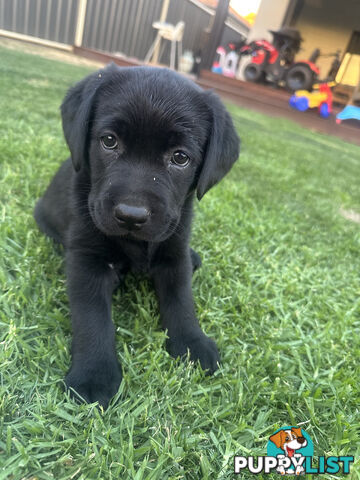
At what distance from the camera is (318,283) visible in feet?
7.95

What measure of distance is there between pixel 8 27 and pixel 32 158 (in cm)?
1014

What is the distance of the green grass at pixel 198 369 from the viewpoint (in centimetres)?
108

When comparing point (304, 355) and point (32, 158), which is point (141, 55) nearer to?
point (32, 158)

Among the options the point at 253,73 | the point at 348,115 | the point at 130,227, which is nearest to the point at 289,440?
the point at 130,227

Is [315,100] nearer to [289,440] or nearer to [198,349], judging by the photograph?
[198,349]

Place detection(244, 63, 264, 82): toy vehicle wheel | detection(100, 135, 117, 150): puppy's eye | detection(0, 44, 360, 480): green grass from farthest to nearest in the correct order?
detection(244, 63, 264, 82): toy vehicle wheel, detection(100, 135, 117, 150): puppy's eye, detection(0, 44, 360, 480): green grass

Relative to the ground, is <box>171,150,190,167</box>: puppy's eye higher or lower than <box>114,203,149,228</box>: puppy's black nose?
higher

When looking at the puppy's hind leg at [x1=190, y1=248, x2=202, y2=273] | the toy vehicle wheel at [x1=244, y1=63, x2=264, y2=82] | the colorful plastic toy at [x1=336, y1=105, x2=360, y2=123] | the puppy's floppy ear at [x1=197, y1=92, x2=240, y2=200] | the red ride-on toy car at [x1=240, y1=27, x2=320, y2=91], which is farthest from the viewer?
the toy vehicle wheel at [x1=244, y1=63, x2=264, y2=82]

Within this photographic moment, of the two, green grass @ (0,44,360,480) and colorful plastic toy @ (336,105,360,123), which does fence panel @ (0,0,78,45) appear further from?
green grass @ (0,44,360,480)

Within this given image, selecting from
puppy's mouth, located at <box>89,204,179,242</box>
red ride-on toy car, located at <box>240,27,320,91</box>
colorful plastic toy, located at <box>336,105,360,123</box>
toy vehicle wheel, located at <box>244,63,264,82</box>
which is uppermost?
red ride-on toy car, located at <box>240,27,320,91</box>

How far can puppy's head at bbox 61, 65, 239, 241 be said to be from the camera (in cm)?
148

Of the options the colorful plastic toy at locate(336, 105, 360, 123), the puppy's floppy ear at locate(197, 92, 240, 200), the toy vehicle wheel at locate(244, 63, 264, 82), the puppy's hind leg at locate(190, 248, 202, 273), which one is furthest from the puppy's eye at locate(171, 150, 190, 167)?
the toy vehicle wheel at locate(244, 63, 264, 82)

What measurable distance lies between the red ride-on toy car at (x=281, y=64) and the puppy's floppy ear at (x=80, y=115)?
34.5ft

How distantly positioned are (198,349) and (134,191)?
2.29 ft
